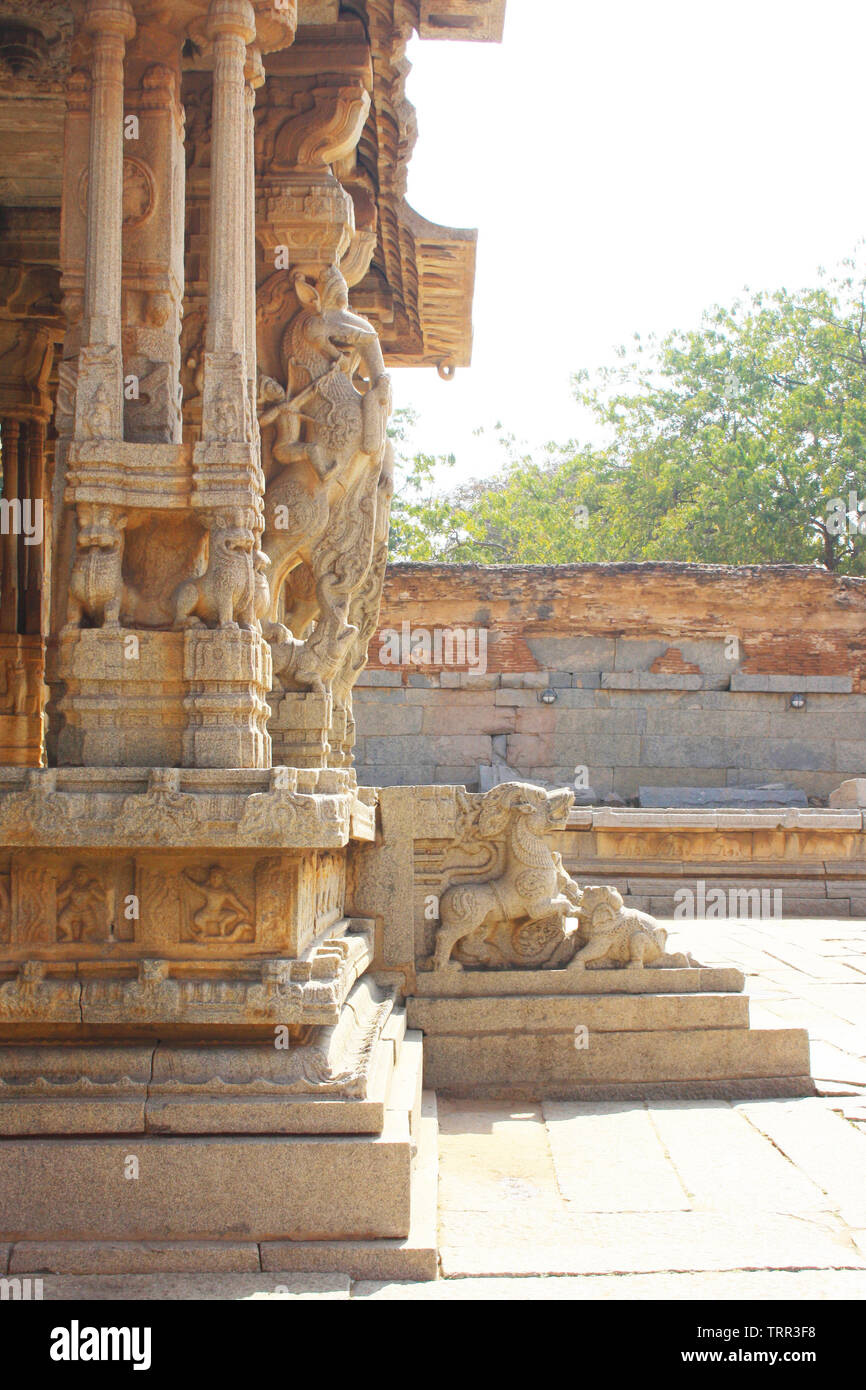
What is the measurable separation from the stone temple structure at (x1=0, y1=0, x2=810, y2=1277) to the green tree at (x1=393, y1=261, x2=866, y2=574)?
704 inches

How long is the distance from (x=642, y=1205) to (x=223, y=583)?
91.9 inches

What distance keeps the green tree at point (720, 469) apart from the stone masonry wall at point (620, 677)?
22.2ft

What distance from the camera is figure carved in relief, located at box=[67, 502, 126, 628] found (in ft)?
12.2

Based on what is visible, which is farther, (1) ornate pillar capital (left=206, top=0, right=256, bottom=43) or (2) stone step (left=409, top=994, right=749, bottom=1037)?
(2) stone step (left=409, top=994, right=749, bottom=1037)

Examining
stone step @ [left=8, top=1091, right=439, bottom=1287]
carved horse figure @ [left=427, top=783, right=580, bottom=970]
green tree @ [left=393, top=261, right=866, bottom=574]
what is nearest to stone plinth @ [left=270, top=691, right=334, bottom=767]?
carved horse figure @ [left=427, top=783, right=580, bottom=970]

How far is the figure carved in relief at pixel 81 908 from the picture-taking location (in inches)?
142

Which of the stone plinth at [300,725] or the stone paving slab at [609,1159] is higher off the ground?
the stone plinth at [300,725]

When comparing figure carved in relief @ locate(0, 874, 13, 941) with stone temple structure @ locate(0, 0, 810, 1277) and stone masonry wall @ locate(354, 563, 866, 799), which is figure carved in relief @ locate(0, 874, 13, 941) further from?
stone masonry wall @ locate(354, 563, 866, 799)

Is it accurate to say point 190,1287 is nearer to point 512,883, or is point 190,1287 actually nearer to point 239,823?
point 239,823

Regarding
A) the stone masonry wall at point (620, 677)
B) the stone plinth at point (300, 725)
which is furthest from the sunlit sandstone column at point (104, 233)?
the stone masonry wall at point (620, 677)

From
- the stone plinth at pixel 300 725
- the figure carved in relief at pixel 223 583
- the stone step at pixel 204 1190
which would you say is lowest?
the stone step at pixel 204 1190

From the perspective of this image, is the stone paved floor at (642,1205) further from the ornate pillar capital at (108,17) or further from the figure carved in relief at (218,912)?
the ornate pillar capital at (108,17)

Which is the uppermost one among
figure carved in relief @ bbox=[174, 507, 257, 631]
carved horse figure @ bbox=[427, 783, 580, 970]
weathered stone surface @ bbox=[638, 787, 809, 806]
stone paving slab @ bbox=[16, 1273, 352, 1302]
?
figure carved in relief @ bbox=[174, 507, 257, 631]

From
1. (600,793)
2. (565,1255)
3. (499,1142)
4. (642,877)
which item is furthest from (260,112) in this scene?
(600,793)
